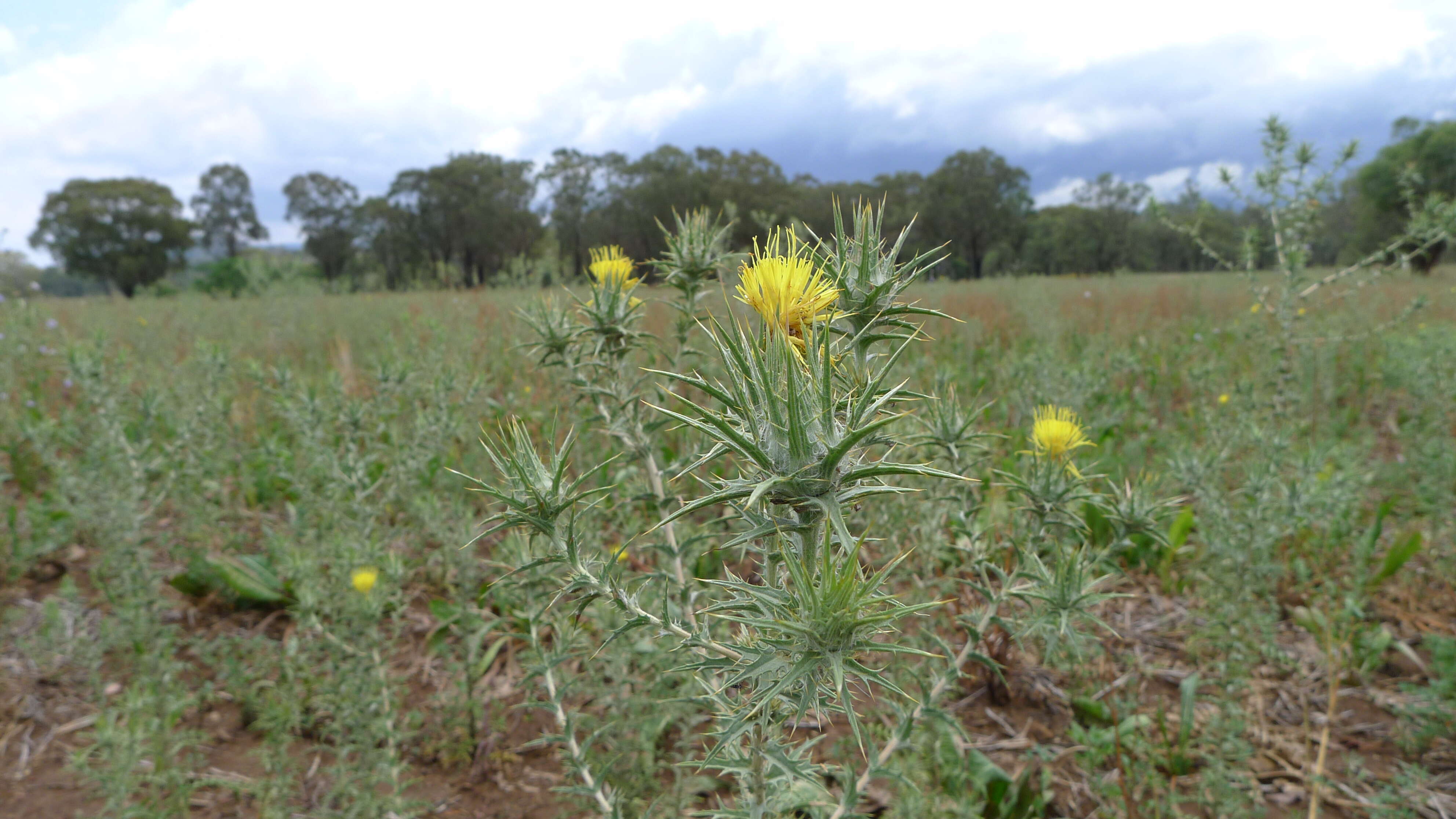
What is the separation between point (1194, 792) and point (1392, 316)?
9632mm

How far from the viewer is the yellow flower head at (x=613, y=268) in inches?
57.4

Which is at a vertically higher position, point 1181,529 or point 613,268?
point 613,268

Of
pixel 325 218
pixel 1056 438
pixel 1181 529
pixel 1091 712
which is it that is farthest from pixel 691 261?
pixel 325 218

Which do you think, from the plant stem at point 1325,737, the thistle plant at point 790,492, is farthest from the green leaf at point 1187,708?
the thistle plant at point 790,492

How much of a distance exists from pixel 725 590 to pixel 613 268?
2.93 feet

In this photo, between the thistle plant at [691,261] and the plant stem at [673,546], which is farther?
the thistle plant at [691,261]

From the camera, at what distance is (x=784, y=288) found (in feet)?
2.70

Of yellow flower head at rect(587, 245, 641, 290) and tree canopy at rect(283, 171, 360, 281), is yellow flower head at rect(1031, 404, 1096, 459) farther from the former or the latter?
tree canopy at rect(283, 171, 360, 281)

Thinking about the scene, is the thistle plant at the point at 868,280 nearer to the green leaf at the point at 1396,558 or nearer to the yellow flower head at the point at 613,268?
the yellow flower head at the point at 613,268

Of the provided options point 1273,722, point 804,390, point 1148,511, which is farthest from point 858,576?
point 1273,722

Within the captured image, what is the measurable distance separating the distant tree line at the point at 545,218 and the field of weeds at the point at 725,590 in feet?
43.0

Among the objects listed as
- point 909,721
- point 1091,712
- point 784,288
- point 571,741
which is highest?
point 784,288

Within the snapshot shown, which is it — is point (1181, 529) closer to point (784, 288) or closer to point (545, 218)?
point (784, 288)

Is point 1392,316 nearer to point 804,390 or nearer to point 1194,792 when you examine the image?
point 1194,792
